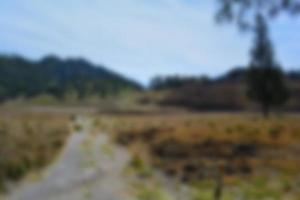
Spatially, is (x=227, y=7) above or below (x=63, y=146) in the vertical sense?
above

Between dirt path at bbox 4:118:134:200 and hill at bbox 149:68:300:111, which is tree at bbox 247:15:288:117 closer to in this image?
dirt path at bbox 4:118:134:200

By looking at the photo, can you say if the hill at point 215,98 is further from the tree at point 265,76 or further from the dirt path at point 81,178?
the dirt path at point 81,178

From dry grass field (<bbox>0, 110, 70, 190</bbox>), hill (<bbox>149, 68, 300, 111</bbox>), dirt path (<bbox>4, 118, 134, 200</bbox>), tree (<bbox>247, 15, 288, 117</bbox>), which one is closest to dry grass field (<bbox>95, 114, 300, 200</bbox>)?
dirt path (<bbox>4, 118, 134, 200</bbox>)

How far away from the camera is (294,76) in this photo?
602ft

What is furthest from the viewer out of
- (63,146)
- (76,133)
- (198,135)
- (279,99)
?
(279,99)

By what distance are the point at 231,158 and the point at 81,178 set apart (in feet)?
27.3

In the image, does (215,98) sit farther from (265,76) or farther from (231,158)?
(231,158)

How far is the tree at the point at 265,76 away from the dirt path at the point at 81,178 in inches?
1678

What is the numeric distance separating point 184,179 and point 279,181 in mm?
3596

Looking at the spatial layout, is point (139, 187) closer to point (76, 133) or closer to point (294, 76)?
point (76, 133)

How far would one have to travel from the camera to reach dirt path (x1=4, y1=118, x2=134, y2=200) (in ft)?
55.6

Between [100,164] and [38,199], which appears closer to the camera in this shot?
[38,199]

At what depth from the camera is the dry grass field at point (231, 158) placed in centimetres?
1936

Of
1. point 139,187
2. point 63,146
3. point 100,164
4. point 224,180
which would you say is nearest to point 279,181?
point 224,180
